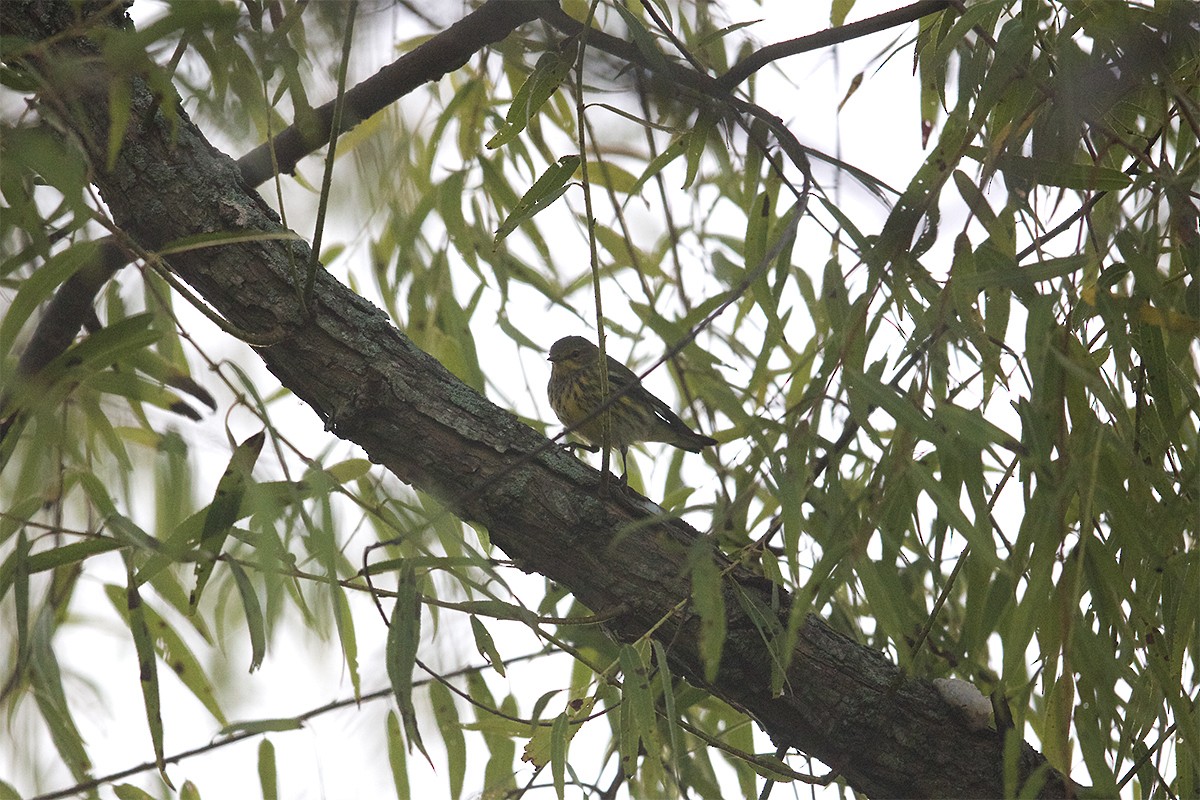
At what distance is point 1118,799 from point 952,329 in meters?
0.56

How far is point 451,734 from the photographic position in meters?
1.71

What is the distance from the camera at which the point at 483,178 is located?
7.11 feet

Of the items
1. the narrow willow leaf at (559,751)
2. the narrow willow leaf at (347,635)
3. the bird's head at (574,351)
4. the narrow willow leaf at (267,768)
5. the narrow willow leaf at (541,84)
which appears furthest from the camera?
the bird's head at (574,351)

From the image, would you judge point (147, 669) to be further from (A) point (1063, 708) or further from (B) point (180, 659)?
(A) point (1063, 708)

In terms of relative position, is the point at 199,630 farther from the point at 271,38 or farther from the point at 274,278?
the point at 271,38

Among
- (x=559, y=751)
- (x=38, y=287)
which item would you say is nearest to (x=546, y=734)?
(x=559, y=751)

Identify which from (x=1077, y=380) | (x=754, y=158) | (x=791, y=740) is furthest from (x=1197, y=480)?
(x=754, y=158)

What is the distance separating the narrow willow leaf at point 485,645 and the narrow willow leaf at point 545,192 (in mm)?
527

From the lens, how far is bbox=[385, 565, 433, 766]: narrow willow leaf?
1.28m

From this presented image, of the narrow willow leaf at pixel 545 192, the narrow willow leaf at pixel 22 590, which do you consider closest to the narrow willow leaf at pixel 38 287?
the narrow willow leaf at pixel 22 590

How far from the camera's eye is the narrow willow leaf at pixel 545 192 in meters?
1.45

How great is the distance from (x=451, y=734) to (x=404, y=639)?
0.45 metres

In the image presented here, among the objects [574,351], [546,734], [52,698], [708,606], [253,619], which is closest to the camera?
[708,606]

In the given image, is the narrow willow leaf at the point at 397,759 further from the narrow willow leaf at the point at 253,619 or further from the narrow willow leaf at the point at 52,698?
the narrow willow leaf at the point at 52,698
